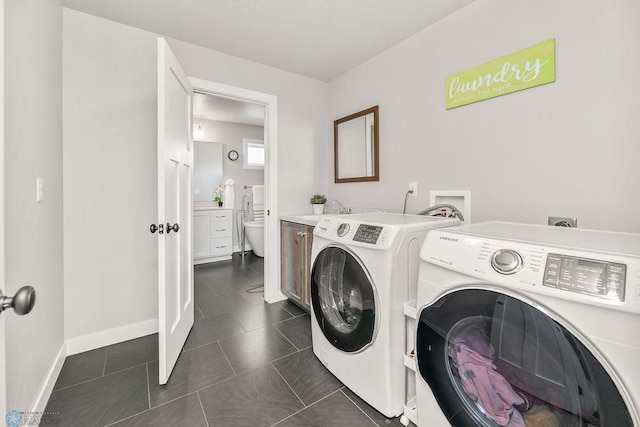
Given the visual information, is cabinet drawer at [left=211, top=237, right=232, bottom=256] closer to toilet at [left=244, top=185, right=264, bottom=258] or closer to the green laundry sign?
toilet at [left=244, top=185, right=264, bottom=258]

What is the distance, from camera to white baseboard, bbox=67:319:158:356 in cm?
190

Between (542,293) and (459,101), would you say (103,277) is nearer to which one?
(542,293)

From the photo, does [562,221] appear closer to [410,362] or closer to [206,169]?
[410,362]

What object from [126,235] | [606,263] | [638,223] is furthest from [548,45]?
[126,235]

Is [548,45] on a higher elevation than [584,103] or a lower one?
higher

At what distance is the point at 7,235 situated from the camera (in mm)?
1073

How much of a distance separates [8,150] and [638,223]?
2607 mm

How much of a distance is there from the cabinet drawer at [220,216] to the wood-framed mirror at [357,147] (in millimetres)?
2314

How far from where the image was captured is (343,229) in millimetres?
1521

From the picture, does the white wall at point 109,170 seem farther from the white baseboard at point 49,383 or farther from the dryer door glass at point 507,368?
the dryer door glass at point 507,368

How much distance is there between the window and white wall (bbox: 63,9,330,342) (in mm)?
2808

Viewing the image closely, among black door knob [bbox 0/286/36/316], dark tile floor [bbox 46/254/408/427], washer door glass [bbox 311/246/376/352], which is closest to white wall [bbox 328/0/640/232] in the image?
washer door glass [bbox 311/246/376/352]

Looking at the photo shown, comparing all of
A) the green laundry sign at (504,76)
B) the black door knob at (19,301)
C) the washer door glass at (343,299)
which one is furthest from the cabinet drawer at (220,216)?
the black door knob at (19,301)

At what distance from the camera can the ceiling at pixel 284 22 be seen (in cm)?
180
